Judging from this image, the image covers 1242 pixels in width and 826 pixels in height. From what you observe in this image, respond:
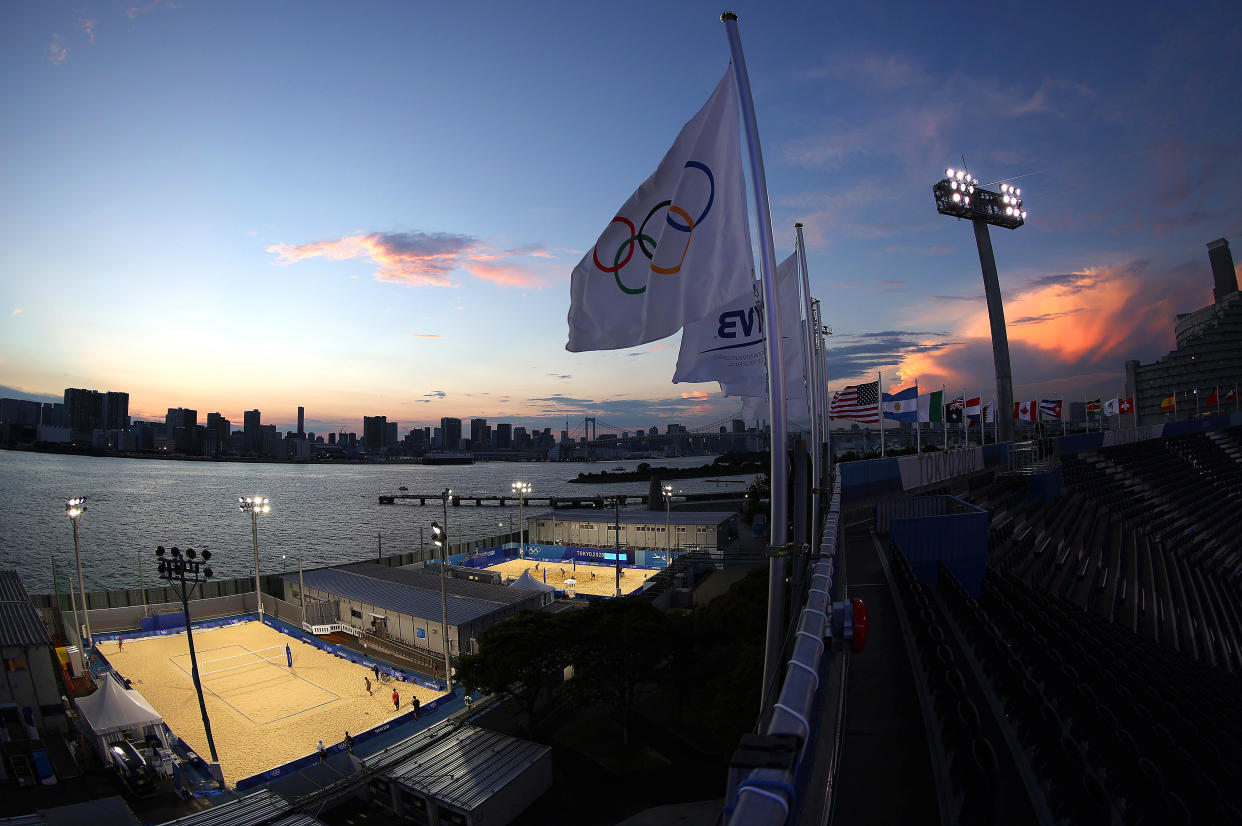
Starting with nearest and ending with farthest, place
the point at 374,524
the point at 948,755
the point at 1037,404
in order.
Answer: the point at 948,755
the point at 1037,404
the point at 374,524

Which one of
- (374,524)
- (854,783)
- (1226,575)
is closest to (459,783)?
(854,783)

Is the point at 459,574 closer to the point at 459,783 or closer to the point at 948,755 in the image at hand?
the point at 459,783

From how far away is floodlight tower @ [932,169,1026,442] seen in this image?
37250 mm

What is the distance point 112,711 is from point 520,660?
1044cm

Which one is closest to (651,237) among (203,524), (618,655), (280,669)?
(618,655)

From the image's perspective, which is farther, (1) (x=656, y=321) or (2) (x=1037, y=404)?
(2) (x=1037, y=404)

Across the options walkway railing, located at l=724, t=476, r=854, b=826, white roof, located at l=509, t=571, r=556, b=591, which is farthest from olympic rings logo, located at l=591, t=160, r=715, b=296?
white roof, located at l=509, t=571, r=556, b=591

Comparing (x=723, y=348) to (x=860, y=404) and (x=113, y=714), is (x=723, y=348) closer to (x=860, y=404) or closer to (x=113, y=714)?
(x=860, y=404)

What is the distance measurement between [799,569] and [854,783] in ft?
8.44

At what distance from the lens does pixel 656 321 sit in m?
5.38

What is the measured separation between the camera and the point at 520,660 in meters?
16.2

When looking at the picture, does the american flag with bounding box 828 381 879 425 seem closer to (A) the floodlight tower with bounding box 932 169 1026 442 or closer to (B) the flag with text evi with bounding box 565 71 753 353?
(B) the flag with text evi with bounding box 565 71 753 353

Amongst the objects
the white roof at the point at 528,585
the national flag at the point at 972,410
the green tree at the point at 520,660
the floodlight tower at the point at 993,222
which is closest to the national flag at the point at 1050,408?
the floodlight tower at the point at 993,222

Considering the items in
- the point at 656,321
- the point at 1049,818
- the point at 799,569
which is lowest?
the point at 1049,818
